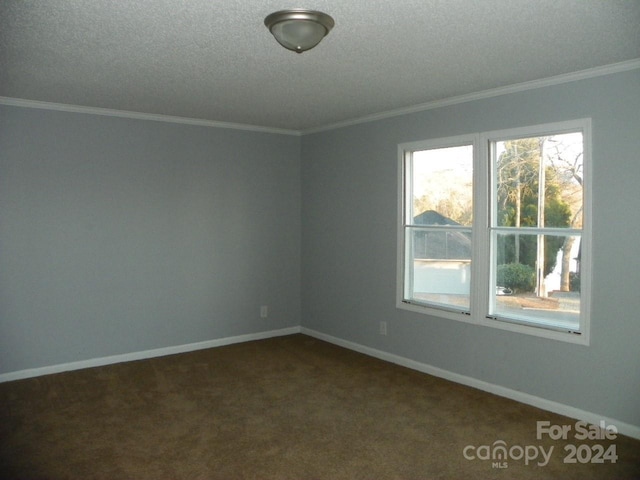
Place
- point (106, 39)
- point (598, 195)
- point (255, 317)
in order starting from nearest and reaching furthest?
point (106, 39) → point (598, 195) → point (255, 317)

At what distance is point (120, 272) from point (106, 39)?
2.70 metres

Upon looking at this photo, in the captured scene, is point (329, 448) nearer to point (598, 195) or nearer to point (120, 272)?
point (598, 195)

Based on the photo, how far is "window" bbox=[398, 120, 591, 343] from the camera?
12.2 feet

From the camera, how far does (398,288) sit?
16.5 ft

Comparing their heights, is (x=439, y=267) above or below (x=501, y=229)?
below

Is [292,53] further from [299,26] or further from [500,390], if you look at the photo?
[500,390]

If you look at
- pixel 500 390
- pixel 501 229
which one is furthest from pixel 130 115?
pixel 500 390

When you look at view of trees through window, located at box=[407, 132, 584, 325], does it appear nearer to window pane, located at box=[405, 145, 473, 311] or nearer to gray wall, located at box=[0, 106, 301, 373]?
window pane, located at box=[405, 145, 473, 311]

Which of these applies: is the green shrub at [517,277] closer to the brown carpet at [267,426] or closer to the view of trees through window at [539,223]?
the view of trees through window at [539,223]

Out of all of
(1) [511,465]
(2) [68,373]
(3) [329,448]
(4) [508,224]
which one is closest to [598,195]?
(4) [508,224]

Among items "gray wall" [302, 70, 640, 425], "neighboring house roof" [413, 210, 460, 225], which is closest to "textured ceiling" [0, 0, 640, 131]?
"gray wall" [302, 70, 640, 425]

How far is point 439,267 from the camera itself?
4.72m

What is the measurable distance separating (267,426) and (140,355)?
85.0 inches

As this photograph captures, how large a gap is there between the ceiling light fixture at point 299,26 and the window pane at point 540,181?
2.05m
